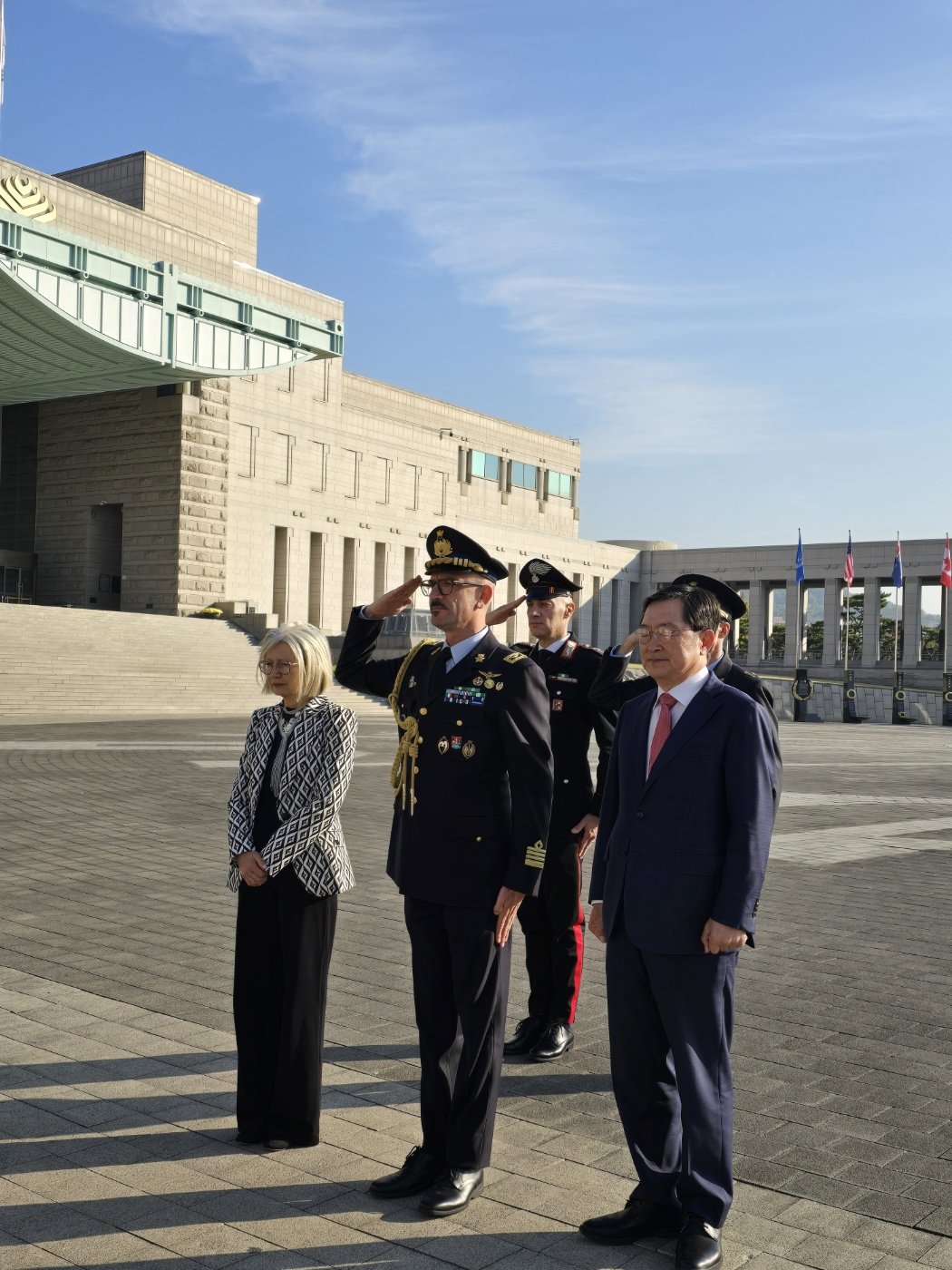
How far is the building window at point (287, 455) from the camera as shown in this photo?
48.8 meters

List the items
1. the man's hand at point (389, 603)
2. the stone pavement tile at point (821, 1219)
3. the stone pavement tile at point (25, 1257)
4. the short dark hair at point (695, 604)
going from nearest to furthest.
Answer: the stone pavement tile at point (25, 1257), the stone pavement tile at point (821, 1219), the short dark hair at point (695, 604), the man's hand at point (389, 603)


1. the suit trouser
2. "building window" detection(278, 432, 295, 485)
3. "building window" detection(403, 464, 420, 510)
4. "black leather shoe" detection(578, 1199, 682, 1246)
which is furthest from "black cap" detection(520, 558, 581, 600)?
"building window" detection(403, 464, 420, 510)

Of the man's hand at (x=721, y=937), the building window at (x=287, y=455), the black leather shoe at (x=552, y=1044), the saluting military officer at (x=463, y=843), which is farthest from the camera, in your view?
the building window at (x=287, y=455)

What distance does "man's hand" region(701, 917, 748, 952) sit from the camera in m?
3.45

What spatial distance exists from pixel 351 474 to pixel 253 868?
49408mm

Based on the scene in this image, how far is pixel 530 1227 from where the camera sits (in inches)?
141

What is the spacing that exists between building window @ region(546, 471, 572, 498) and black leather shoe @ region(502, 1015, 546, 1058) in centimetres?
6613

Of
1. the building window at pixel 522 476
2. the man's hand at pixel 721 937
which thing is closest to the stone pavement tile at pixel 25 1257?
the man's hand at pixel 721 937

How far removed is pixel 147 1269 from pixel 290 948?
1.16 metres

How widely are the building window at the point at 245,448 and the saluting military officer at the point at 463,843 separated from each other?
43.8 meters

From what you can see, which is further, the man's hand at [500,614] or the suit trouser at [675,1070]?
the man's hand at [500,614]

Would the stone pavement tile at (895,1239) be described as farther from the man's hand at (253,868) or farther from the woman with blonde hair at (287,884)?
the man's hand at (253,868)

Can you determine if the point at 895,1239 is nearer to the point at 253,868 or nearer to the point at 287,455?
the point at 253,868

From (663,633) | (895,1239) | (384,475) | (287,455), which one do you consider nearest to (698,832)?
(663,633)
